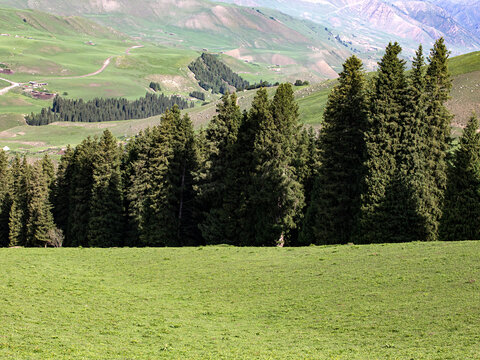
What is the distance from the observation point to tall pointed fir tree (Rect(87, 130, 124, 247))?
69.1m

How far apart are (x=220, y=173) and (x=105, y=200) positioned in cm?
2121

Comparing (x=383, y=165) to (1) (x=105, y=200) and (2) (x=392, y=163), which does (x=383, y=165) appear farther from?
(1) (x=105, y=200)

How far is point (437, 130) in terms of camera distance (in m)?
49.2

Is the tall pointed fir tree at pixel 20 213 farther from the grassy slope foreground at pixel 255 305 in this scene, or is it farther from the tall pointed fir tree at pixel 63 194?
the grassy slope foreground at pixel 255 305

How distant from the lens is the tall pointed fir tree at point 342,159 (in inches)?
1949

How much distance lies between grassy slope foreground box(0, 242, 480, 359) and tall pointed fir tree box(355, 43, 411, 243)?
235 inches

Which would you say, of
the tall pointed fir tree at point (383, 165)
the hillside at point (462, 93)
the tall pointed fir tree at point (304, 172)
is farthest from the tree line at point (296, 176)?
the hillside at point (462, 93)

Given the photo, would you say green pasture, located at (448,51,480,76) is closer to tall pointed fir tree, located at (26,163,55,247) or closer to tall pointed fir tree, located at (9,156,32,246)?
tall pointed fir tree, located at (26,163,55,247)

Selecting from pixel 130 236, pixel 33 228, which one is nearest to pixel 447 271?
pixel 130 236

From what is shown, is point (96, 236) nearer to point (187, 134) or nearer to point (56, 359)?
point (187, 134)

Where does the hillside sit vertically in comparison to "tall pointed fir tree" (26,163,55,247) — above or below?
above

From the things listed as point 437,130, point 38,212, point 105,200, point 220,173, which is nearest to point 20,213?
point 38,212

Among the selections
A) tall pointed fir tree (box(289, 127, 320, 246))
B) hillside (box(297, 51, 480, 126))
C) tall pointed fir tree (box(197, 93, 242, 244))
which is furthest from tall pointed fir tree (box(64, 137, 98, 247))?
hillside (box(297, 51, 480, 126))

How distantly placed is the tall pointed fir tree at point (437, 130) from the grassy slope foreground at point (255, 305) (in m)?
10.9
